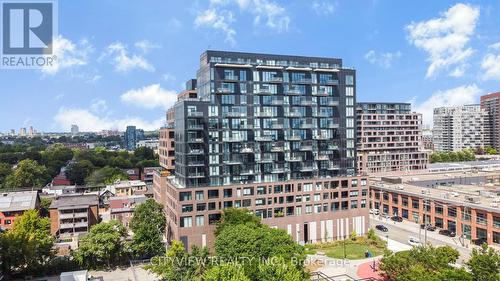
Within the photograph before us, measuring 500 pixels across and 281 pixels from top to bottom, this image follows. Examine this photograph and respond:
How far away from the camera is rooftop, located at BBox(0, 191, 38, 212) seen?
9069 cm

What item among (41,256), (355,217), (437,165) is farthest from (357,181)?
(437,165)

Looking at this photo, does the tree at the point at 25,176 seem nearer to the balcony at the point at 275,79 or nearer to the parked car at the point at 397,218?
the balcony at the point at 275,79

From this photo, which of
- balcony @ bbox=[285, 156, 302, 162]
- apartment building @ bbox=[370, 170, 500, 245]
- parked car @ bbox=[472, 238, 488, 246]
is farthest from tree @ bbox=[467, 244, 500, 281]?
balcony @ bbox=[285, 156, 302, 162]

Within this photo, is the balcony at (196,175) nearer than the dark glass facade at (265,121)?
Yes

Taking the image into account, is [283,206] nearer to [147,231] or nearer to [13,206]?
[147,231]

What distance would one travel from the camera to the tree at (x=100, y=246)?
64.6 m

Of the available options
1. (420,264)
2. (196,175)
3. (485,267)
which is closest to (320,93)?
(196,175)

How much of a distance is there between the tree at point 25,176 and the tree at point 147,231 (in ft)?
313

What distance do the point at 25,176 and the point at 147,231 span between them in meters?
102

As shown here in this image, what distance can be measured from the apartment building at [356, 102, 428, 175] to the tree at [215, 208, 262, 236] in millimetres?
97834

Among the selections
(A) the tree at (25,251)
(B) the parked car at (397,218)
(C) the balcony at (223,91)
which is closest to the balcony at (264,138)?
(C) the balcony at (223,91)

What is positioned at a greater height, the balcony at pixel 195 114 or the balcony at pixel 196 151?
the balcony at pixel 195 114

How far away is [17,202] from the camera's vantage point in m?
93.6

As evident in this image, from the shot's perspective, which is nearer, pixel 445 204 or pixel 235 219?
pixel 235 219
